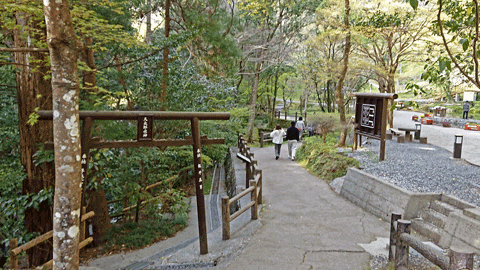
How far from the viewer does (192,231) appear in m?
9.19

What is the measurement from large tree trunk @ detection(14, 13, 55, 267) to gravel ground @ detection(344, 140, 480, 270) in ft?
21.3

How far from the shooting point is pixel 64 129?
11.0 ft

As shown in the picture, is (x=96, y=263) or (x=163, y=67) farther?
(x=163, y=67)

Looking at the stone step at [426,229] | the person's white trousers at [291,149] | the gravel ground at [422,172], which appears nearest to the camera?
the stone step at [426,229]

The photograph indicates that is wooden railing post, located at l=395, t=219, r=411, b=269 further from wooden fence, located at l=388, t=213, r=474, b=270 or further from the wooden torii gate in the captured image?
the wooden torii gate

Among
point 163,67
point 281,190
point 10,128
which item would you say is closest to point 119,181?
point 10,128

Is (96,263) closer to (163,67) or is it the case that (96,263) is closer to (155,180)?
(155,180)

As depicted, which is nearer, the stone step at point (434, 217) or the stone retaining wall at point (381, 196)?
the stone step at point (434, 217)

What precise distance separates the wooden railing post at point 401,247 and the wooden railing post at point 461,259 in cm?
126

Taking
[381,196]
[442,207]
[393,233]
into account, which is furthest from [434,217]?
[393,233]

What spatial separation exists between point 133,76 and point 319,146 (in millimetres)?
7894

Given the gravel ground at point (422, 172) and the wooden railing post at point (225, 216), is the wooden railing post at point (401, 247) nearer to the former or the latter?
the gravel ground at point (422, 172)

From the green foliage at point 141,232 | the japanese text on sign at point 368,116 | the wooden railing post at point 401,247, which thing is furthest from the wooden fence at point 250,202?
the japanese text on sign at point 368,116

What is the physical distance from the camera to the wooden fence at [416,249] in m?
2.99
